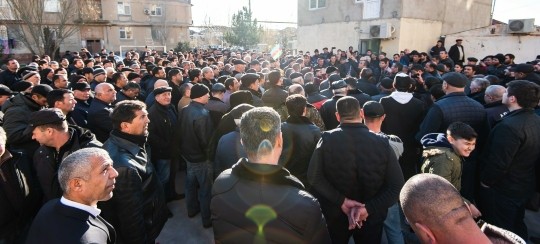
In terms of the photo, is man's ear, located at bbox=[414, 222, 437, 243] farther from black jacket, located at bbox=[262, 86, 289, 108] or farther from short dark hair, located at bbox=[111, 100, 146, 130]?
black jacket, located at bbox=[262, 86, 289, 108]

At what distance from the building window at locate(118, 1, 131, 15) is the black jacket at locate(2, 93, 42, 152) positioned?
35993mm

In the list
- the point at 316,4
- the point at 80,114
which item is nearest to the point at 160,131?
the point at 80,114

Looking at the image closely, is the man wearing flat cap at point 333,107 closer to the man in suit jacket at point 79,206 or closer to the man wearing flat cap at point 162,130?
the man wearing flat cap at point 162,130

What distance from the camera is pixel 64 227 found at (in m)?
1.84

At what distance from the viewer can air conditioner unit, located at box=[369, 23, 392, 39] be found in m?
16.3

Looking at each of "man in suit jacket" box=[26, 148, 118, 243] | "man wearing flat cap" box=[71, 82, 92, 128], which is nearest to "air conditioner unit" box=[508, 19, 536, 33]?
"man wearing flat cap" box=[71, 82, 92, 128]

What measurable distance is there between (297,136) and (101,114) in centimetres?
281

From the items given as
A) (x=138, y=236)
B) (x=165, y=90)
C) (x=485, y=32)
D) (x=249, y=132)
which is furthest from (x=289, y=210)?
(x=485, y=32)

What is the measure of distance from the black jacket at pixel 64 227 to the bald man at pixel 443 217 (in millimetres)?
1730

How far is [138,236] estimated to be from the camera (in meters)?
2.75

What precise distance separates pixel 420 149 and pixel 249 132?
388cm

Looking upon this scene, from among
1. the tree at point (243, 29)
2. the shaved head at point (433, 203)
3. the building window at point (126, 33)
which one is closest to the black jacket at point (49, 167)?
the shaved head at point (433, 203)

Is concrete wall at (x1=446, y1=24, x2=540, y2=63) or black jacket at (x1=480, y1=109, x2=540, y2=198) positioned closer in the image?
black jacket at (x1=480, y1=109, x2=540, y2=198)

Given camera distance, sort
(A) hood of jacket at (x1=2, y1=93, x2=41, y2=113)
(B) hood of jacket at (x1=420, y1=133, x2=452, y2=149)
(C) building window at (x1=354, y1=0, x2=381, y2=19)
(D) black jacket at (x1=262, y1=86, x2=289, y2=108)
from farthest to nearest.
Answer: (C) building window at (x1=354, y1=0, x2=381, y2=19) < (D) black jacket at (x1=262, y1=86, x2=289, y2=108) < (A) hood of jacket at (x1=2, y1=93, x2=41, y2=113) < (B) hood of jacket at (x1=420, y1=133, x2=452, y2=149)
